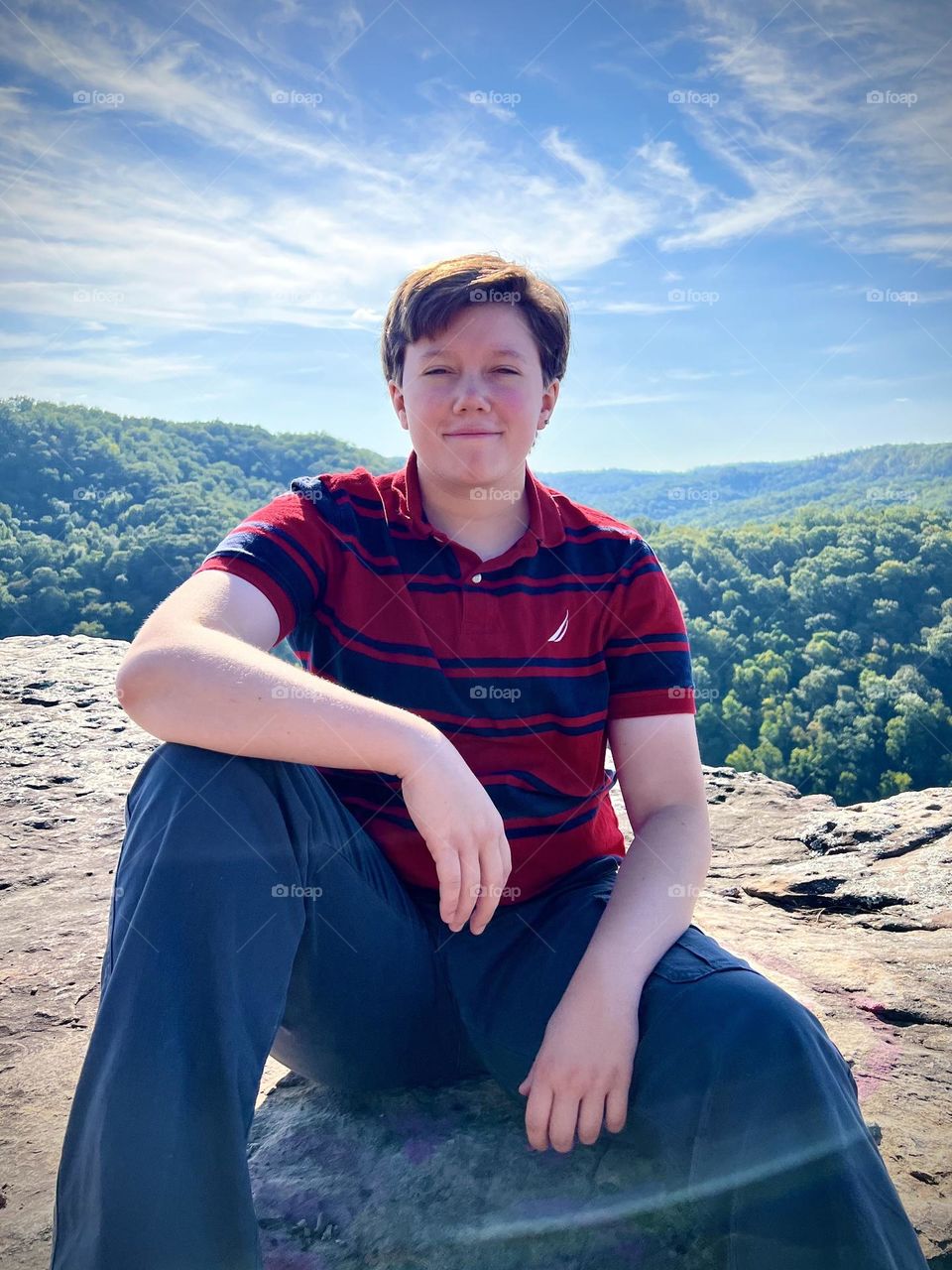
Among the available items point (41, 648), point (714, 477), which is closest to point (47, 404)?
point (41, 648)

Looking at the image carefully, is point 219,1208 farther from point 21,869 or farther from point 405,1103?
point 21,869

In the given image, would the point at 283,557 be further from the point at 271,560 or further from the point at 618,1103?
the point at 618,1103

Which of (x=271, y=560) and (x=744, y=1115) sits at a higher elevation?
(x=271, y=560)

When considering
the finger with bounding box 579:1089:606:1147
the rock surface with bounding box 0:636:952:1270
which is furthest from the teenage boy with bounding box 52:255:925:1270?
the rock surface with bounding box 0:636:952:1270

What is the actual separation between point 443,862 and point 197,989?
1.47 feet

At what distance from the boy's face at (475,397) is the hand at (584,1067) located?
44.6 inches

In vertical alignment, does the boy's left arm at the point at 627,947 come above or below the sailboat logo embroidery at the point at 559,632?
below


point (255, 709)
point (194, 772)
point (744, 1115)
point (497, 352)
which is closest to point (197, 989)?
point (194, 772)

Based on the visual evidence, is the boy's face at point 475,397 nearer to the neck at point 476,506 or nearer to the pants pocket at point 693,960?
the neck at point 476,506

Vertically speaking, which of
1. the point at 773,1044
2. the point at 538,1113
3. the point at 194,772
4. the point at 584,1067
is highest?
the point at 194,772

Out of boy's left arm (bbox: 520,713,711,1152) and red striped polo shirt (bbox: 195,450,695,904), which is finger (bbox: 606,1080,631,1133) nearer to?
boy's left arm (bbox: 520,713,711,1152)

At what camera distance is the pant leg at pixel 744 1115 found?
1206mm

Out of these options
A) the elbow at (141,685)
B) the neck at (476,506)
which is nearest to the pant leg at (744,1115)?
the elbow at (141,685)

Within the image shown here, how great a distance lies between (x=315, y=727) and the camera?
1487 mm
